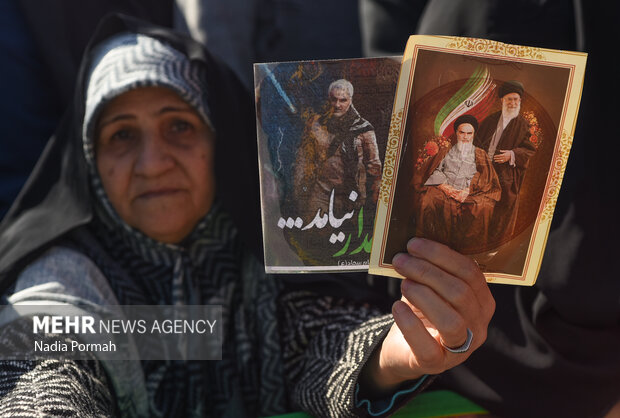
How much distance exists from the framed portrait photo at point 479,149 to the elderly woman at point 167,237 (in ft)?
1.36

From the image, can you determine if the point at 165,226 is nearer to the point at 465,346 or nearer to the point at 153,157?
the point at 153,157

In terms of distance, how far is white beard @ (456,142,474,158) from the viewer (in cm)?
112

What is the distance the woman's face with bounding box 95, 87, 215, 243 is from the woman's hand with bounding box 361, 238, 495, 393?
2.67 ft

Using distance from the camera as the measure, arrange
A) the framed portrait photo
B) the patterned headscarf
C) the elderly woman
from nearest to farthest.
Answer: the framed portrait photo → the elderly woman → the patterned headscarf

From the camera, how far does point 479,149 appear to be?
112 centimetres

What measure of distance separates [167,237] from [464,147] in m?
1.01

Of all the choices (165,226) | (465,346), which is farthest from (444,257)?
(165,226)

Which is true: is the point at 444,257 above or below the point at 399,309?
above

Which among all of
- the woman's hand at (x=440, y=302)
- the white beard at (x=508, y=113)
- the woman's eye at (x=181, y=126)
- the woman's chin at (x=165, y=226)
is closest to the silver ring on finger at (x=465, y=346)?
the woman's hand at (x=440, y=302)

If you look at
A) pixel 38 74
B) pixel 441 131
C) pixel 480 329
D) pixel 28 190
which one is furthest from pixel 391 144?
pixel 38 74

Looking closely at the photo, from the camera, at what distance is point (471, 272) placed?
3.72 feet

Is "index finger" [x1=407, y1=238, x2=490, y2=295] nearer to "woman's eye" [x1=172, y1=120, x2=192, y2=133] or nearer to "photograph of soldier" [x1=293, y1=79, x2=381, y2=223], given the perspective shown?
"photograph of soldier" [x1=293, y1=79, x2=381, y2=223]

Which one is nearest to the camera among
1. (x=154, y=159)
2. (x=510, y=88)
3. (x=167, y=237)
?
(x=510, y=88)

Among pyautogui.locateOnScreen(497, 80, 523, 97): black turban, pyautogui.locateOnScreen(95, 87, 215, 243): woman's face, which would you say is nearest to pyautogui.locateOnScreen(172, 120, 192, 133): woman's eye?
pyautogui.locateOnScreen(95, 87, 215, 243): woman's face
